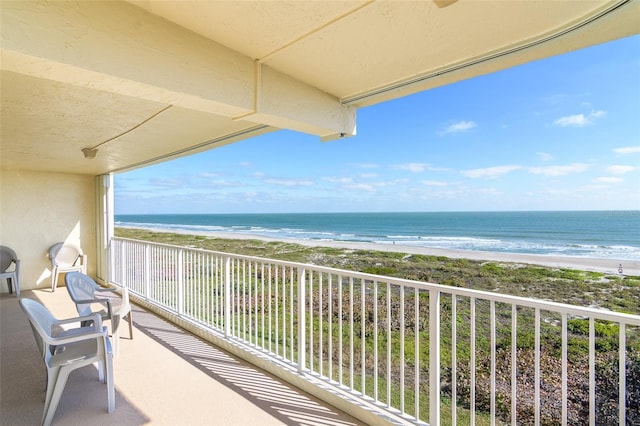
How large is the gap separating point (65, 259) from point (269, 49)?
6.47 metres

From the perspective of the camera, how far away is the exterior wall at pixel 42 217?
569cm

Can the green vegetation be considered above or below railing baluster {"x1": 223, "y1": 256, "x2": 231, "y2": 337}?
below

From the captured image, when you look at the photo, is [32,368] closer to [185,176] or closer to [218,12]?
[218,12]

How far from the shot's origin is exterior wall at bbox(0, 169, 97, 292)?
18.7ft

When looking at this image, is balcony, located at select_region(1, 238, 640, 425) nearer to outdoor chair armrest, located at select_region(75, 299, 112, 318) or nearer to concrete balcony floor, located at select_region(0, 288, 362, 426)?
concrete balcony floor, located at select_region(0, 288, 362, 426)

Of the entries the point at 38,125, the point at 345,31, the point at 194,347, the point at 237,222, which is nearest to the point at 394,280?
the point at 345,31

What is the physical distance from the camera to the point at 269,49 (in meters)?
1.97

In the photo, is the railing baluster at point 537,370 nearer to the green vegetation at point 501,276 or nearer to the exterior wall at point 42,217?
the exterior wall at point 42,217

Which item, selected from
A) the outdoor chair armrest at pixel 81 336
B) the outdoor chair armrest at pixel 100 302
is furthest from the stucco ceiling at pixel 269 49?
the outdoor chair armrest at pixel 100 302

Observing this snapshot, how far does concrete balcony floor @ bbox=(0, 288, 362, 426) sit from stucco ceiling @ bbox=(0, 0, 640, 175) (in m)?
2.12

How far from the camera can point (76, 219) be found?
641cm

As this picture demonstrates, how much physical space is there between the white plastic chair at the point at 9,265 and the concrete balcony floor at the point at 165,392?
2660mm

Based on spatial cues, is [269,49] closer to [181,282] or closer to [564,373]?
[564,373]

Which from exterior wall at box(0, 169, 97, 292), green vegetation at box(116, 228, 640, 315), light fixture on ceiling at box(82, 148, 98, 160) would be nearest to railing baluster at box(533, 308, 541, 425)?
light fixture on ceiling at box(82, 148, 98, 160)
